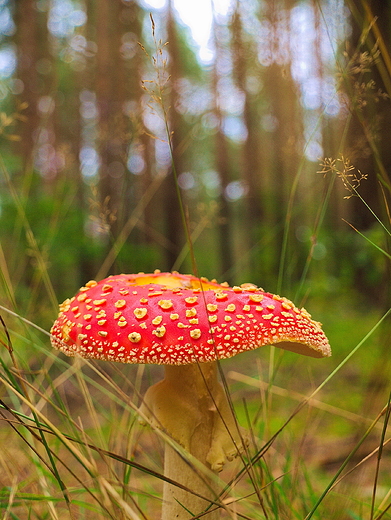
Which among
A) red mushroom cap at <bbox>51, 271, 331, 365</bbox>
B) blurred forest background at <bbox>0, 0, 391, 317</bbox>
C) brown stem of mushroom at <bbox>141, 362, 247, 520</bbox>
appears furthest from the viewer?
blurred forest background at <bbox>0, 0, 391, 317</bbox>

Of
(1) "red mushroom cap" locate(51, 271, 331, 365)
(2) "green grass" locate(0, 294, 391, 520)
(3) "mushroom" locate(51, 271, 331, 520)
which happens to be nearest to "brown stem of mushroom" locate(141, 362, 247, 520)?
(3) "mushroom" locate(51, 271, 331, 520)

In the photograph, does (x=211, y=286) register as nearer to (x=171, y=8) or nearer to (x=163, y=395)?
(x=163, y=395)

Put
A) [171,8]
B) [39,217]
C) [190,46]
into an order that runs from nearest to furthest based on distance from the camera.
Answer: [39,217], [171,8], [190,46]

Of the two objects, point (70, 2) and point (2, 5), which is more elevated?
point (70, 2)

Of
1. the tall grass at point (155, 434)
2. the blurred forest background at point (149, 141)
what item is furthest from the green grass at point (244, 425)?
the blurred forest background at point (149, 141)

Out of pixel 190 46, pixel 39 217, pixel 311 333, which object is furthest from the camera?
pixel 190 46

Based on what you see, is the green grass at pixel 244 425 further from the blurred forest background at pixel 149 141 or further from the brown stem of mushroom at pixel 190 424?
the blurred forest background at pixel 149 141

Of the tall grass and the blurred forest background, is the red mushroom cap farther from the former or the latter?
the blurred forest background

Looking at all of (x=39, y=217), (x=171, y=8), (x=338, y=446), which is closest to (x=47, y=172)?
(x=171, y=8)
